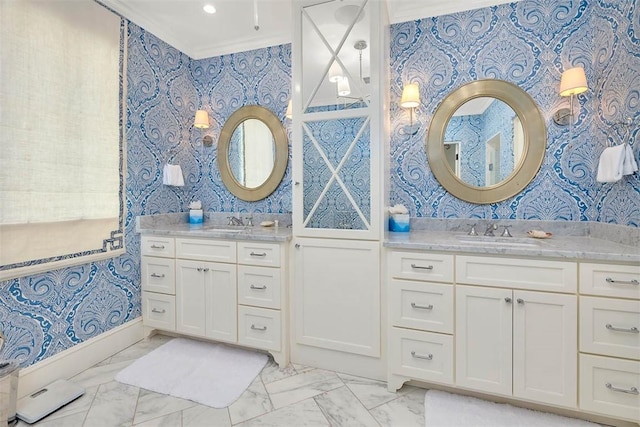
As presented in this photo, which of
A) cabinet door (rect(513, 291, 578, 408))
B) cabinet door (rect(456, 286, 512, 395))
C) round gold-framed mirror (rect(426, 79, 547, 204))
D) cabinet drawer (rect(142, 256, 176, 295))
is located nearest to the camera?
cabinet door (rect(513, 291, 578, 408))

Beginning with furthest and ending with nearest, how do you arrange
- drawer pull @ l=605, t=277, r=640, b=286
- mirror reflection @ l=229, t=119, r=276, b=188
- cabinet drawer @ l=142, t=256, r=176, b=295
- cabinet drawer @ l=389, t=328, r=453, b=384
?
mirror reflection @ l=229, t=119, r=276, b=188
cabinet drawer @ l=142, t=256, r=176, b=295
cabinet drawer @ l=389, t=328, r=453, b=384
drawer pull @ l=605, t=277, r=640, b=286

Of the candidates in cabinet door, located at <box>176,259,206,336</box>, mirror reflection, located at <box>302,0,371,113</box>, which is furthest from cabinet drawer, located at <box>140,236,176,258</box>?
mirror reflection, located at <box>302,0,371,113</box>

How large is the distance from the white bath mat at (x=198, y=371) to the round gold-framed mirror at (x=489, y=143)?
1987 mm

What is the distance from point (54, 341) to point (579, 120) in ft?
12.4

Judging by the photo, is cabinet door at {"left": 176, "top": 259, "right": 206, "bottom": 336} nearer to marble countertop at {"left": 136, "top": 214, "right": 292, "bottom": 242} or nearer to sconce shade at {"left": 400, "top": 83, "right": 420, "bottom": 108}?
marble countertop at {"left": 136, "top": 214, "right": 292, "bottom": 242}

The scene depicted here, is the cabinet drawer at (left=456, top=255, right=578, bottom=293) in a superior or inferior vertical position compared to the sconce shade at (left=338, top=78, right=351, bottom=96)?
inferior

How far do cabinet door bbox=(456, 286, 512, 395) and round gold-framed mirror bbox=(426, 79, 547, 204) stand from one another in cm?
84

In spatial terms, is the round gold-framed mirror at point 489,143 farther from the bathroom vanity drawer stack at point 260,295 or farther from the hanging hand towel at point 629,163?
the bathroom vanity drawer stack at point 260,295

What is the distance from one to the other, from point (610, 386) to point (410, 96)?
203cm

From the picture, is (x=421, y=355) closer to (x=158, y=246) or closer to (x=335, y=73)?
(x=335, y=73)

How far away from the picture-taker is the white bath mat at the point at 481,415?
154 cm

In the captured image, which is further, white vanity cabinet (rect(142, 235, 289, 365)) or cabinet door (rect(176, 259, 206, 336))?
cabinet door (rect(176, 259, 206, 336))

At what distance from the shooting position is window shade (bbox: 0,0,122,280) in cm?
167

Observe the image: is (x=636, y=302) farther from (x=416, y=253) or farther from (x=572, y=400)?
(x=416, y=253)
